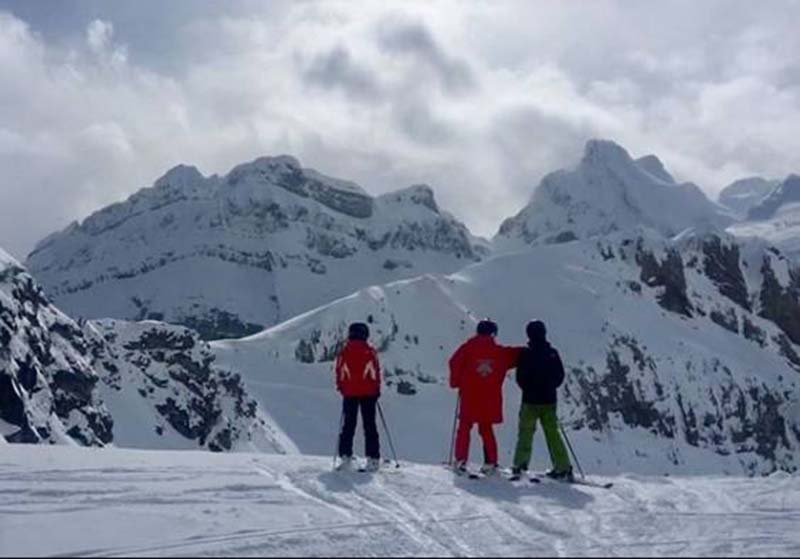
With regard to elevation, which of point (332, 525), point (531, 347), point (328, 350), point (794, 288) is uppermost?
point (794, 288)

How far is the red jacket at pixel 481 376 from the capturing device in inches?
659

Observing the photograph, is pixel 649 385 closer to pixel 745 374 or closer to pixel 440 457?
pixel 745 374

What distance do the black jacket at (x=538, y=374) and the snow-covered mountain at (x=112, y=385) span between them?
168 ft

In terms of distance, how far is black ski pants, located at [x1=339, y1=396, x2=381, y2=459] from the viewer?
16938 millimetres

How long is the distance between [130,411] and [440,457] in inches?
848

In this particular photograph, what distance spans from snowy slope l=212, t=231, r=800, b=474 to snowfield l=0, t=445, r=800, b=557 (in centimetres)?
8276

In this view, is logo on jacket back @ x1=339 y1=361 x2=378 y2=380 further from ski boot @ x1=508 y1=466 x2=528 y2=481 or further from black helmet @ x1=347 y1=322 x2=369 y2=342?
ski boot @ x1=508 y1=466 x2=528 y2=481

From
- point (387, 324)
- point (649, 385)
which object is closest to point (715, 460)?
point (649, 385)

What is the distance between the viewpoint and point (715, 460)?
113438 millimetres

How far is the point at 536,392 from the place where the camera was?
16.8 meters

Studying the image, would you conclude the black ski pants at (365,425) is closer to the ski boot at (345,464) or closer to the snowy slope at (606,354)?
the ski boot at (345,464)

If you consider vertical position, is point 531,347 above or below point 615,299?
below

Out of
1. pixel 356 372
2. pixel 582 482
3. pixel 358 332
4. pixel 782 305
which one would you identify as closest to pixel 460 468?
pixel 582 482

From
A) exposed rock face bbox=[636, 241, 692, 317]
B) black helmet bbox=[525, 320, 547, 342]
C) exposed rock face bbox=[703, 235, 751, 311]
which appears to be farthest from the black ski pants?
exposed rock face bbox=[703, 235, 751, 311]
